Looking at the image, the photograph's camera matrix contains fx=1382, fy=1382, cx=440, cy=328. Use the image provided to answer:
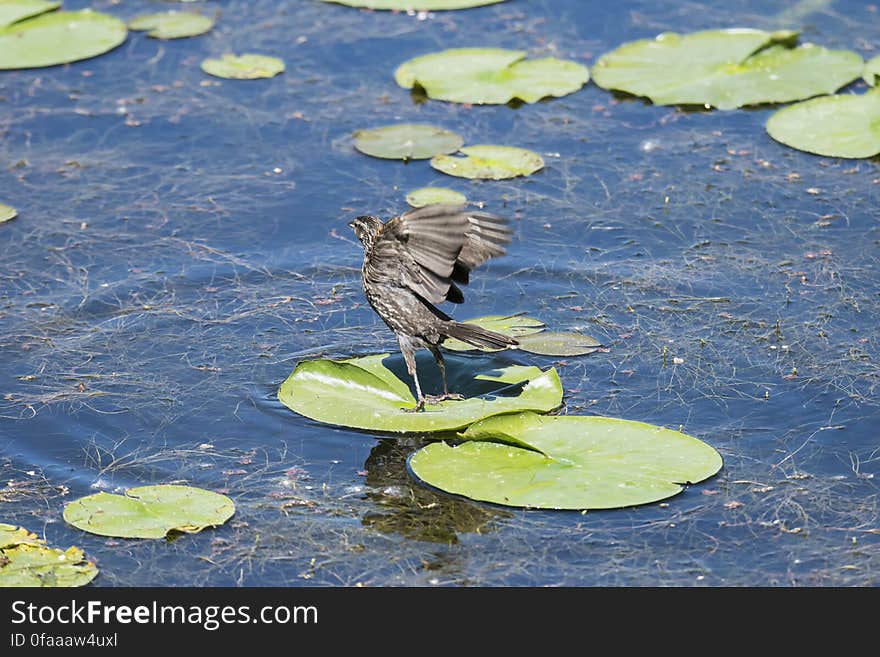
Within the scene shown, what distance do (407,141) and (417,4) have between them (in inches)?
100

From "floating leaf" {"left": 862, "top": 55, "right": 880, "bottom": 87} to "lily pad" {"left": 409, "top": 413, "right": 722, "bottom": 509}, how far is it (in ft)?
16.6

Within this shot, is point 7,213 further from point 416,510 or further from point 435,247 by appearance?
point 416,510

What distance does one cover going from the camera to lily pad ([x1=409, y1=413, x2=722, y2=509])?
254 inches

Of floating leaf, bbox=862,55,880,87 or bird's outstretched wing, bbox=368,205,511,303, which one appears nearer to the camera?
bird's outstretched wing, bbox=368,205,511,303

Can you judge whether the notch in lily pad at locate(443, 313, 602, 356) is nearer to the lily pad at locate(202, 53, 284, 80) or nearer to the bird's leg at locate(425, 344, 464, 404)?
the bird's leg at locate(425, 344, 464, 404)

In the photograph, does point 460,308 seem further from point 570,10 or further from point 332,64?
point 570,10

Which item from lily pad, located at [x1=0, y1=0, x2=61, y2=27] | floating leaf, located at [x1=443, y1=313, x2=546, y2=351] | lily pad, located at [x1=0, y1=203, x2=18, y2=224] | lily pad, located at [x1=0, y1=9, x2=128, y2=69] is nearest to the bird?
Result: floating leaf, located at [x1=443, y1=313, x2=546, y2=351]

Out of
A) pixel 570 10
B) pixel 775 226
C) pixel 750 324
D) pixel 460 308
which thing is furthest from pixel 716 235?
pixel 570 10

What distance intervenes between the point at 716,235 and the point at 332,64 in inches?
168

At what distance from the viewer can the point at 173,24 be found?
12.8 metres

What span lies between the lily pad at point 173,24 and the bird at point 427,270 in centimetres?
578

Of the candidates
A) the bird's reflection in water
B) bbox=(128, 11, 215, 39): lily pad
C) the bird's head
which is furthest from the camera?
bbox=(128, 11, 215, 39): lily pad

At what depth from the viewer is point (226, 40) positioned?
12586 millimetres

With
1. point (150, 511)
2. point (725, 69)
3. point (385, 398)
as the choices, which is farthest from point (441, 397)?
point (725, 69)
